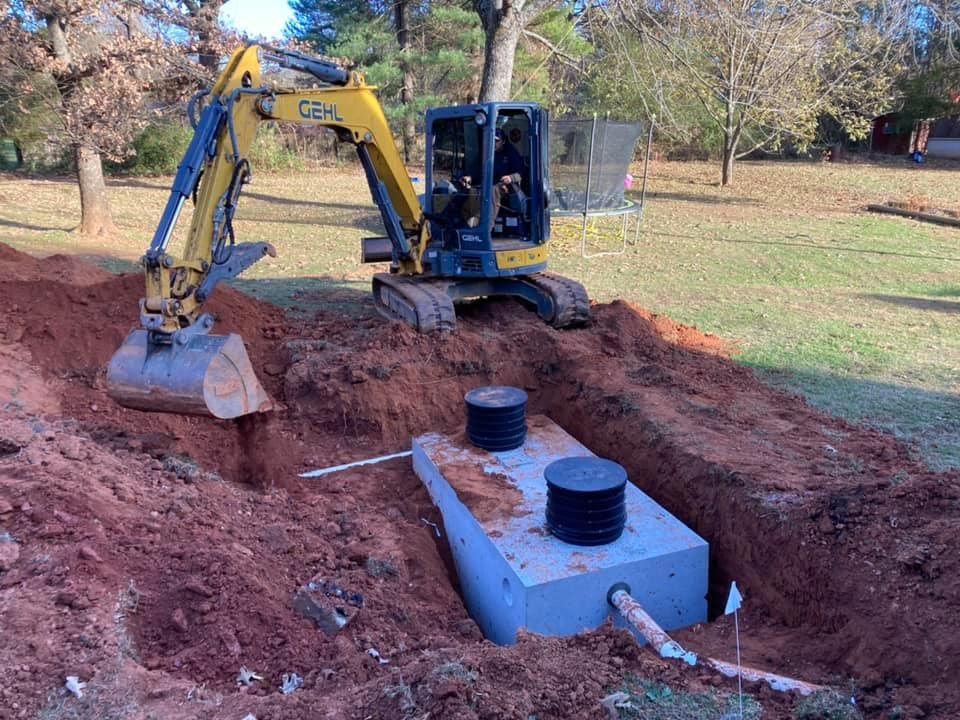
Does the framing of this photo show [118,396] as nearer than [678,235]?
Yes

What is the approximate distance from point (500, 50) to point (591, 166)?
283 cm

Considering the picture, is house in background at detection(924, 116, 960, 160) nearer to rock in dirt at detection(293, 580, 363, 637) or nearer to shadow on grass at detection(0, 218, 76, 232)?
shadow on grass at detection(0, 218, 76, 232)

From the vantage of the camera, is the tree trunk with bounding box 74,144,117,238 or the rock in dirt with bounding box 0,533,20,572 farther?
the tree trunk with bounding box 74,144,117,238

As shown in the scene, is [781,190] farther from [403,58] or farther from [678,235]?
[403,58]

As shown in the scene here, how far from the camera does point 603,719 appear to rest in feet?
10.6

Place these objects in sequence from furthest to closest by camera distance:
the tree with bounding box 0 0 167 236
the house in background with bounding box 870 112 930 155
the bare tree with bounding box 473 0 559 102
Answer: the house in background with bounding box 870 112 930 155 → the bare tree with bounding box 473 0 559 102 → the tree with bounding box 0 0 167 236

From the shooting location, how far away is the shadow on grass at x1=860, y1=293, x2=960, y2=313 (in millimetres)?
10461

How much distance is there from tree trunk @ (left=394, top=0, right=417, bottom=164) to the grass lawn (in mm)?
4512

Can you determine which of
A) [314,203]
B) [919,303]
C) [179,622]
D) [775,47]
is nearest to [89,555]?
[179,622]

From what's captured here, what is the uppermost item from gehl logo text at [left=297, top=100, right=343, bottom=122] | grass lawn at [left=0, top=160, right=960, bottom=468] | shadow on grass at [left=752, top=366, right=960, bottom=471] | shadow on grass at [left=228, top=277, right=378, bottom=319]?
gehl logo text at [left=297, top=100, right=343, bottom=122]

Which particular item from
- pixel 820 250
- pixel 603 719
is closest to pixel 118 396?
pixel 603 719

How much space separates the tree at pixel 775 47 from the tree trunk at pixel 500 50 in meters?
2.70

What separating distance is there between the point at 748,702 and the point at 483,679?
118 centimetres

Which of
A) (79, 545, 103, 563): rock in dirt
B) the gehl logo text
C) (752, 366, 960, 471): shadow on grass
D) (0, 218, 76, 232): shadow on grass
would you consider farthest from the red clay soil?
(0, 218, 76, 232): shadow on grass
